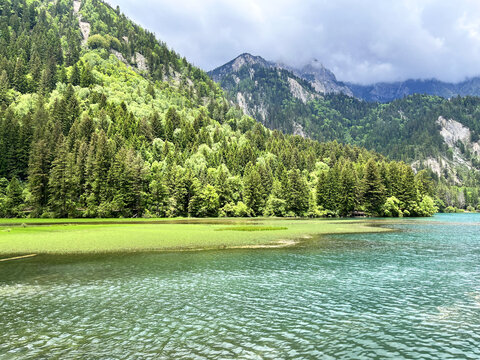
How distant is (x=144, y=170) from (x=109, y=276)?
99.8 metres

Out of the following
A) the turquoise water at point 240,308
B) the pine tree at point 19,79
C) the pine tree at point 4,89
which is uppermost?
the pine tree at point 19,79

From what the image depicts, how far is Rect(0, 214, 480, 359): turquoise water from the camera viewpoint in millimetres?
12820

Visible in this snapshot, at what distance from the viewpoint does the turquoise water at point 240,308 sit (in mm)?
12820

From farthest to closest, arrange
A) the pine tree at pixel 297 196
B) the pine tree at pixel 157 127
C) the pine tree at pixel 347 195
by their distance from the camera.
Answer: the pine tree at pixel 157 127 → the pine tree at pixel 297 196 → the pine tree at pixel 347 195

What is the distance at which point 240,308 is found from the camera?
59.1 feet

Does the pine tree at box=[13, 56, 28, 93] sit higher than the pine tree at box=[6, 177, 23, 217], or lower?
higher

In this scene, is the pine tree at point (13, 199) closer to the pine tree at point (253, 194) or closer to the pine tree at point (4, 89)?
the pine tree at point (4, 89)

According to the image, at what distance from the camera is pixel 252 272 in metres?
26.9

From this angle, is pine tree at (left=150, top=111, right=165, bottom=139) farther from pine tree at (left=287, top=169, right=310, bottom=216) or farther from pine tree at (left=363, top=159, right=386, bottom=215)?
pine tree at (left=363, top=159, right=386, bottom=215)

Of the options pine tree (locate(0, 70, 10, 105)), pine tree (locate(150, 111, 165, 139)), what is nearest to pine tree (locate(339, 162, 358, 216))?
pine tree (locate(150, 111, 165, 139))

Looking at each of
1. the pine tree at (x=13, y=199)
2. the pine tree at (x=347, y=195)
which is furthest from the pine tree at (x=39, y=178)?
the pine tree at (x=347, y=195)

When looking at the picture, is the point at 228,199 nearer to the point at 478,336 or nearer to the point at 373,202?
the point at 373,202

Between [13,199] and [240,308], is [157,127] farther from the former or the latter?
[240,308]

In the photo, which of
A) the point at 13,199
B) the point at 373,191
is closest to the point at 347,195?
the point at 373,191
